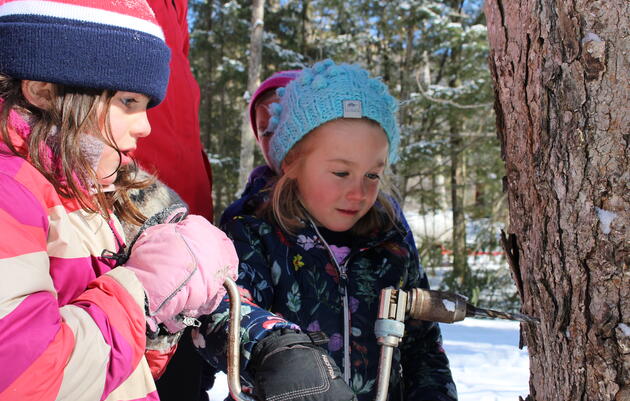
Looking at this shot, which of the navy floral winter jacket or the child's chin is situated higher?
the child's chin

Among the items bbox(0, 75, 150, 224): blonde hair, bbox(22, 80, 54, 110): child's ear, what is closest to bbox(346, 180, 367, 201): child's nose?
bbox(0, 75, 150, 224): blonde hair

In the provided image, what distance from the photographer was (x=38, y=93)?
1.26 meters

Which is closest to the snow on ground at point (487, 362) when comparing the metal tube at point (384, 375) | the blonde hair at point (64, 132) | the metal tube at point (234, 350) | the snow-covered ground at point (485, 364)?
the snow-covered ground at point (485, 364)

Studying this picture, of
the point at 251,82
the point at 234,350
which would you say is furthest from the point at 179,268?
the point at 251,82

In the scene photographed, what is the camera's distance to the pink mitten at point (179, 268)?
118cm

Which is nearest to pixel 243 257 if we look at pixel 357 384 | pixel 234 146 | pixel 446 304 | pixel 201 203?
pixel 201 203

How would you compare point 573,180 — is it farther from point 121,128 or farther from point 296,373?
point 121,128

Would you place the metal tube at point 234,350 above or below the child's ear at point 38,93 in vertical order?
below

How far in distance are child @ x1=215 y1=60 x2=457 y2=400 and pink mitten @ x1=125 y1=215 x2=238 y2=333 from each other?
1.23 ft

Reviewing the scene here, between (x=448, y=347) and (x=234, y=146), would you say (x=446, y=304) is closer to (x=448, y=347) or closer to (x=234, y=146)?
(x=448, y=347)

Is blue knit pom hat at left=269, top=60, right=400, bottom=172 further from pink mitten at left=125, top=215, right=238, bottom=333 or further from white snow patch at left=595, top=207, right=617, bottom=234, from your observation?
white snow patch at left=595, top=207, right=617, bottom=234

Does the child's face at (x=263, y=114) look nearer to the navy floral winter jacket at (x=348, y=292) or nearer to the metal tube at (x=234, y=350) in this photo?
the navy floral winter jacket at (x=348, y=292)

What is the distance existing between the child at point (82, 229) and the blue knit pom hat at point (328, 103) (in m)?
0.63

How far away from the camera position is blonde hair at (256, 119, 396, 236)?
1870 millimetres
